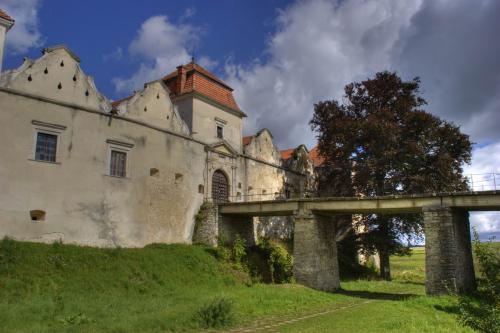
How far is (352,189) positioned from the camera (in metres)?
28.4

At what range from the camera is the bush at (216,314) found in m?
12.2

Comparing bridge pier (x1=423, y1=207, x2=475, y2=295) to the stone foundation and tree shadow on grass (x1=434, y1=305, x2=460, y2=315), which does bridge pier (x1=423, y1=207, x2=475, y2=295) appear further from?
the stone foundation

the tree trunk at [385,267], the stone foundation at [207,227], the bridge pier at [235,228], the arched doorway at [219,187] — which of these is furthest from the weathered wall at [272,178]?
the tree trunk at [385,267]

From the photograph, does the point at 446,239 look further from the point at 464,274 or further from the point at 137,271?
Answer: the point at 137,271

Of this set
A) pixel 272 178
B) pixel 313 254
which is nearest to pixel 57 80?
pixel 313 254

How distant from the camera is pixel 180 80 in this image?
28.0 metres

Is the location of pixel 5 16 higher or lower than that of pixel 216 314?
higher

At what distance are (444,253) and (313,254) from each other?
6.20 meters

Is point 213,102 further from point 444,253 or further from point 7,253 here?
point 444,253

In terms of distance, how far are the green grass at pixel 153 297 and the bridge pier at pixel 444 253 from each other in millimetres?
1247

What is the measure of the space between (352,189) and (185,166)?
36.9 ft

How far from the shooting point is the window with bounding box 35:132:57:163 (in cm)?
1886

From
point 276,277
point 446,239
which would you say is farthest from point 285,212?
point 446,239

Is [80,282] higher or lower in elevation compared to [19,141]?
lower
